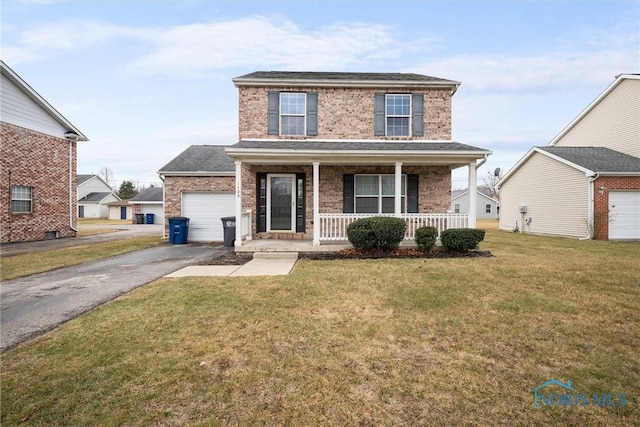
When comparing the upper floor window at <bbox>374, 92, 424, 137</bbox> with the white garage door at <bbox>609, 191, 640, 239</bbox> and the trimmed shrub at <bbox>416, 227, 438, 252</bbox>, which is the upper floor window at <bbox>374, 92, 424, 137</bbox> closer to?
the trimmed shrub at <bbox>416, 227, 438, 252</bbox>

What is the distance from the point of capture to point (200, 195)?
13836 mm

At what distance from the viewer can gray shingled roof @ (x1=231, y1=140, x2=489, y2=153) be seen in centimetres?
969

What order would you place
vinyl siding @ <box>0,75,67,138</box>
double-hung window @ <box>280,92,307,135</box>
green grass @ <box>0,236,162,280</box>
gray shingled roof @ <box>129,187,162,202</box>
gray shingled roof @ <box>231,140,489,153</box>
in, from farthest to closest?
1. gray shingled roof @ <box>129,187,162,202</box>
2. vinyl siding @ <box>0,75,67,138</box>
3. double-hung window @ <box>280,92,307,135</box>
4. gray shingled roof @ <box>231,140,489,153</box>
5. green grass @ <box>0,236,162,280</box>

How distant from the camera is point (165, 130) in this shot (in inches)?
1519

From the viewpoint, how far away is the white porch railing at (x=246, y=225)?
33.3ft

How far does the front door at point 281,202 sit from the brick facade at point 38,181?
11.8 metres

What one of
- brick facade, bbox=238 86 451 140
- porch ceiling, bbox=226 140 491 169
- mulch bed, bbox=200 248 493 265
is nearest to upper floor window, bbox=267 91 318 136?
brick facade, bbox=238 86 451 140

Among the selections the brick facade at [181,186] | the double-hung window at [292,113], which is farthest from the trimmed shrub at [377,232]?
the brick facade at [181,186]

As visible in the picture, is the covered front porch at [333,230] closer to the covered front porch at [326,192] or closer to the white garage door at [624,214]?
the covered front porch at [326,192]

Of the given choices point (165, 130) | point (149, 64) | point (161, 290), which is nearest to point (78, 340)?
point (161, 290)

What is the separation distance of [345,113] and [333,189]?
303 cm

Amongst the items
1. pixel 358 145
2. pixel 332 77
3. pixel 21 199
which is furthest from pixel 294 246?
pixel 21 199

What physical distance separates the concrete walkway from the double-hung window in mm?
5072

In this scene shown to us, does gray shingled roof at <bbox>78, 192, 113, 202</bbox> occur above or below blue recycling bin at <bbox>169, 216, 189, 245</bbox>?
above
